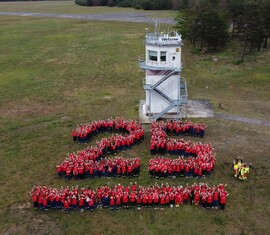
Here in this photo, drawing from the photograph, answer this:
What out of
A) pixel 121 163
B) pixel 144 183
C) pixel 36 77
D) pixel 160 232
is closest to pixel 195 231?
pixel 160 232

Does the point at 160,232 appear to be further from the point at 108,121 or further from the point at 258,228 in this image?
the point at 108,121

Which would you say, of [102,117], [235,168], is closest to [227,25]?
[102,117]

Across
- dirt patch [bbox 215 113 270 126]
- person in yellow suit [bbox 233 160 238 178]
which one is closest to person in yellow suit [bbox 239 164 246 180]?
person in yellow suit [bbox 233 160 238 178]

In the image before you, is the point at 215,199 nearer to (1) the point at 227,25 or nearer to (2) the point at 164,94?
(2) the point at 164,94

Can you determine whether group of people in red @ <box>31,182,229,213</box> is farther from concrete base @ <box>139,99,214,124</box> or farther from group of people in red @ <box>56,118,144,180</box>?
concrete base @ <box>139,99,214,124</box>

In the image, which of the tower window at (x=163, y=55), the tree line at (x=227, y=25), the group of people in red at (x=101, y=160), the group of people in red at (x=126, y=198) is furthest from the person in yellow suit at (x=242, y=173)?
the tree line at (x=227, y=25)

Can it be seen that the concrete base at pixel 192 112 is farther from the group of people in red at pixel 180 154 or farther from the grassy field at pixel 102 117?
the group of people in red at pixel 180 154

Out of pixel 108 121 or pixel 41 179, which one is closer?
pixel 41 179
